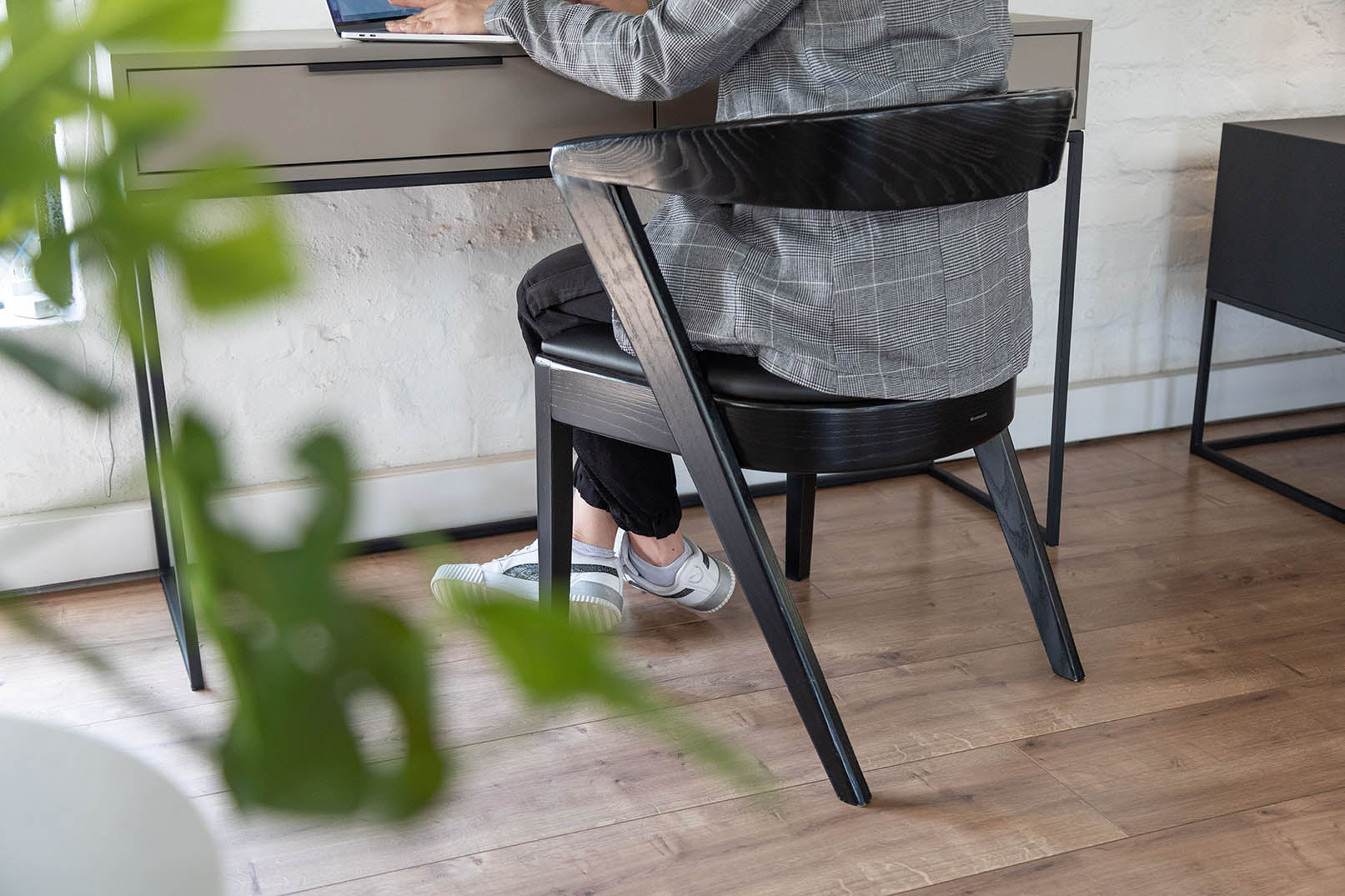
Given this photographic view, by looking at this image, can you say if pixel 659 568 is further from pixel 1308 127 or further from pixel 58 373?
pixel 58 373

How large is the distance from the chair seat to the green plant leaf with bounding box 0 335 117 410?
1.19m

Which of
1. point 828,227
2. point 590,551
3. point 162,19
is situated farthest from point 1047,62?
point 162,19

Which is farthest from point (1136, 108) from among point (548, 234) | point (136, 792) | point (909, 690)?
point (136, 792)

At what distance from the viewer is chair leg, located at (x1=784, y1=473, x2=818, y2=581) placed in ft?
6.39

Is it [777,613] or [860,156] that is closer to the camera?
[860,156]

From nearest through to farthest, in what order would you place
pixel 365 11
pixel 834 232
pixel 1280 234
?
pixel 834 232
pixel 365 11
pixel 1280 234

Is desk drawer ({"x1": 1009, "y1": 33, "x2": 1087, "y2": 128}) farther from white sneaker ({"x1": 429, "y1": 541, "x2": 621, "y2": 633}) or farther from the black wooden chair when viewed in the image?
white sneaker ({"x1": 429, "y1": 541, "x2": 621, "y2": 633})

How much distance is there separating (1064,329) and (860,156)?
986 mm

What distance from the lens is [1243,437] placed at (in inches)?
103

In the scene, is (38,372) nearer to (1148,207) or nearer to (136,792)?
(136,792)

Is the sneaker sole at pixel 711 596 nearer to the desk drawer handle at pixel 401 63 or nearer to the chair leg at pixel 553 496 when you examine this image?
the chair leg at pixel 553 496

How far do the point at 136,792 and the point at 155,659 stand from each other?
1630 mm

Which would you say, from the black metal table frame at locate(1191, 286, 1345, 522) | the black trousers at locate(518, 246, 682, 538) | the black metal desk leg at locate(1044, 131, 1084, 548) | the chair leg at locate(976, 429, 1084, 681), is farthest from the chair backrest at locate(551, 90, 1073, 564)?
the black metal table frame at locate(1191, 286, 1345, 522)

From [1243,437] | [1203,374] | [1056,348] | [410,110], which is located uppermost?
[410,110]
